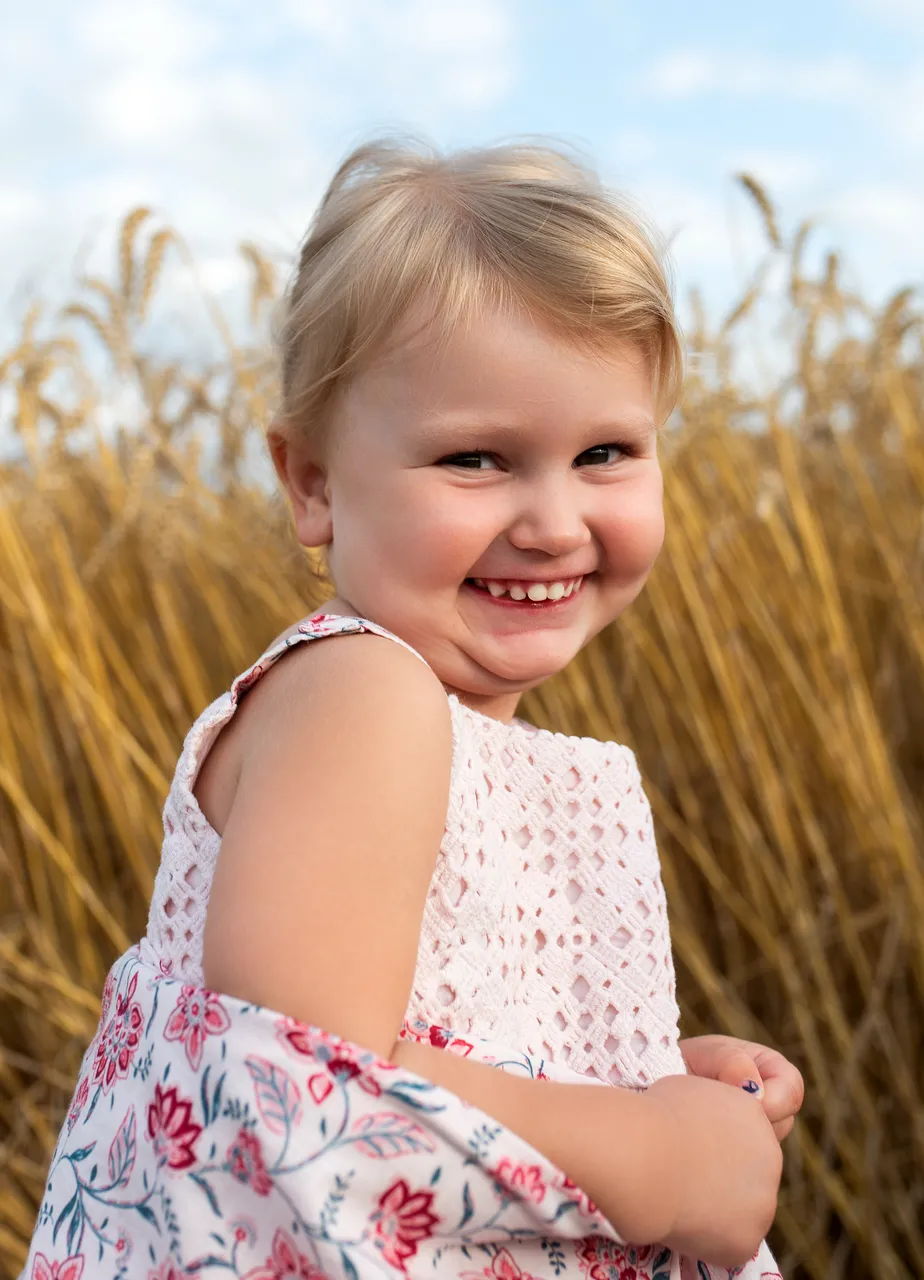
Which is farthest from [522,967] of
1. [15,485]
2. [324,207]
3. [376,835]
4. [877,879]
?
[15,485]

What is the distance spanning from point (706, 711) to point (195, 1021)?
1.29 metres

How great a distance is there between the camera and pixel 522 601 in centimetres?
81

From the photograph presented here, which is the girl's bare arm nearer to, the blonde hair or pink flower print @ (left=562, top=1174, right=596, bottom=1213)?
pink flower print @ (left=562, top=1174, right=596, bottom=1213)

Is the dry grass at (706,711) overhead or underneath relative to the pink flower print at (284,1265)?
underneath

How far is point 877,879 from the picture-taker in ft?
5.63

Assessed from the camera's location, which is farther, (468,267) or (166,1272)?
(468,267)

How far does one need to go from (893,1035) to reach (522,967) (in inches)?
44.0

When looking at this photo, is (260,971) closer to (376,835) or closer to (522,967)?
(376,835)

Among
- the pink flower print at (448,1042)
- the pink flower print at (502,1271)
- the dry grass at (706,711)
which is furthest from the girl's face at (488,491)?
the dry grass at (706,711)

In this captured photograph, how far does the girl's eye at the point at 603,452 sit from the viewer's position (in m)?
0.80

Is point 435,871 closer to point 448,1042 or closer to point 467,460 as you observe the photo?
point 448,1042

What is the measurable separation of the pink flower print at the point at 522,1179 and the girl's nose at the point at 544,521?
0.34m

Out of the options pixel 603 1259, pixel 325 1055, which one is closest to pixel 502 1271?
pixel 603 1259

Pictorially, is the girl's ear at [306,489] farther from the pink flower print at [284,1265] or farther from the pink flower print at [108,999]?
the pink flower print at [284,1265]
